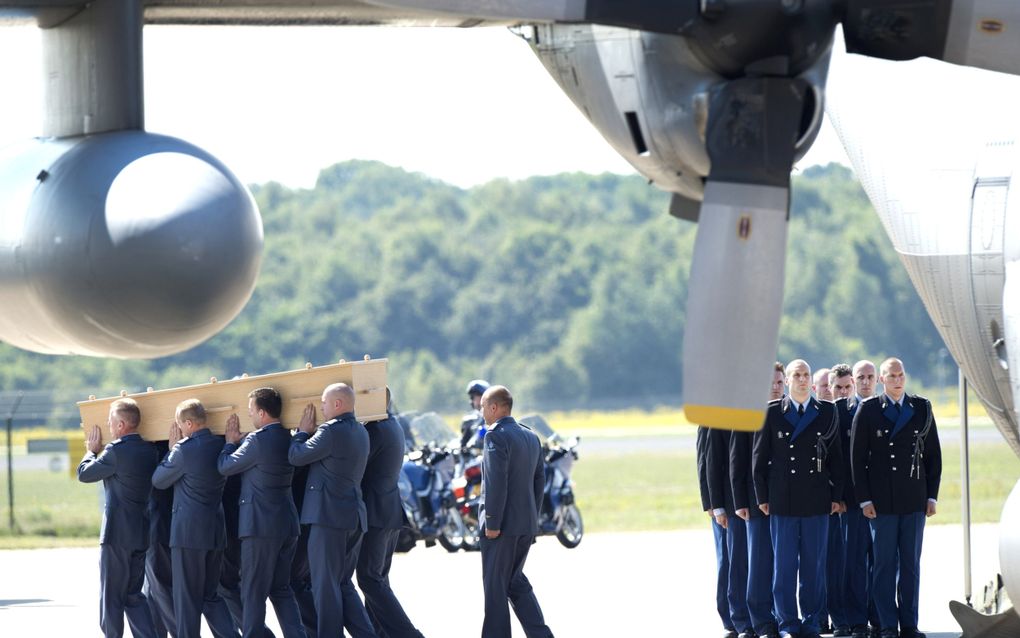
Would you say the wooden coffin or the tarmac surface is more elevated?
the wooden coffin

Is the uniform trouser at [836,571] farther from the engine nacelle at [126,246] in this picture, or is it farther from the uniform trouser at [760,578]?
the engine nacelle at [126,246]

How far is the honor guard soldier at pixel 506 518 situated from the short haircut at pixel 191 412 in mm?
1622

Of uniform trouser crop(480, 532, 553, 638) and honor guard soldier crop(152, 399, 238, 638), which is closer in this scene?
honor guard soldier crop(152, 399, 238, 638)

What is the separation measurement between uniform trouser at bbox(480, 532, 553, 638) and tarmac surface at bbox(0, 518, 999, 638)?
1405mm

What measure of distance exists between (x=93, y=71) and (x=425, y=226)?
59.9m

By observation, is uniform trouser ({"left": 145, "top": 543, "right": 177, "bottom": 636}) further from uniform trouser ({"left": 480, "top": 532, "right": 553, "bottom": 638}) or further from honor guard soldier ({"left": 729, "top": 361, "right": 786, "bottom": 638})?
honor guard soldier ({"left": 729, "top": 361, "right": 786, "bottom": 638})

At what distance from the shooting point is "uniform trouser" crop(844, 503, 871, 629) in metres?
10.4

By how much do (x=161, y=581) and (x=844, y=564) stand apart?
14.1 ft

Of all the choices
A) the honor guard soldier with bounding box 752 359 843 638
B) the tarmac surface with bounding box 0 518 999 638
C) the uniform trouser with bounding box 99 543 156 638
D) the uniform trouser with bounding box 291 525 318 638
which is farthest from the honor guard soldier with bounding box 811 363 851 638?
the uniform trouser with bounding box 99 543 156 638

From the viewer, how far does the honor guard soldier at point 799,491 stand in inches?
397

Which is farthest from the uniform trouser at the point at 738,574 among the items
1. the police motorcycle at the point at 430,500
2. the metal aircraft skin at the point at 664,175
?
the police motorcycle at the point at 430,500

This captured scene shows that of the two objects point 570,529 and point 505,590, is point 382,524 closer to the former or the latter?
point 505,590

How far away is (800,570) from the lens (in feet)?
33.5

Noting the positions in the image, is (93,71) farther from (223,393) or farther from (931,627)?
(931,627)
